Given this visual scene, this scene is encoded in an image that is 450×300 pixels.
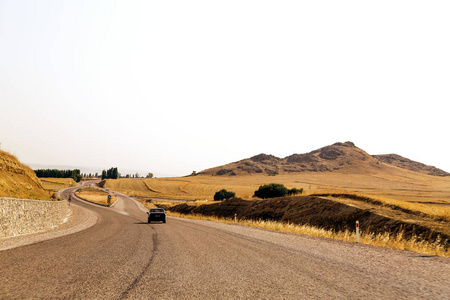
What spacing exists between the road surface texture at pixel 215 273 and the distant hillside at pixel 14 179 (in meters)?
14.2

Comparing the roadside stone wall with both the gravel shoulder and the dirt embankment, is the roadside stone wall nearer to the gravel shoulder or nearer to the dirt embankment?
the gravel shoulder

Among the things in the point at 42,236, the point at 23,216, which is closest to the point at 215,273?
the point at 42,236

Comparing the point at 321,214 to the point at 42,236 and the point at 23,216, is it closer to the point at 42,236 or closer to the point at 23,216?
the point at 42,236

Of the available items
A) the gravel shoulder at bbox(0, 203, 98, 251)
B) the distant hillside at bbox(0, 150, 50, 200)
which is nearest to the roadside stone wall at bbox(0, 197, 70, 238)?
the gravel shoulder at bbox(0, 203, 98, 251)

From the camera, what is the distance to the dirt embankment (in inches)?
915

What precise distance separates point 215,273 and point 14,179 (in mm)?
26411

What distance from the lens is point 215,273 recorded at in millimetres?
8188

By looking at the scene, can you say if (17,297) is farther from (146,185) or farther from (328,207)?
(146,185)

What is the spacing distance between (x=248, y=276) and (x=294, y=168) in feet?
633

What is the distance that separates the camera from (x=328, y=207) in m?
35.7

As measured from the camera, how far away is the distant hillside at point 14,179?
23.8 m

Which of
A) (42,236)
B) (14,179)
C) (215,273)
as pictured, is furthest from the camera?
(14,179)

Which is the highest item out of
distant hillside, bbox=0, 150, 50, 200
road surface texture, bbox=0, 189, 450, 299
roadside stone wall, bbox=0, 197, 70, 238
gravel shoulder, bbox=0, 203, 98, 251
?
distant hillside, bbox=0, 150, 50, 200

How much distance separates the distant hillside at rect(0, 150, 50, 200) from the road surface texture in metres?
14.2
